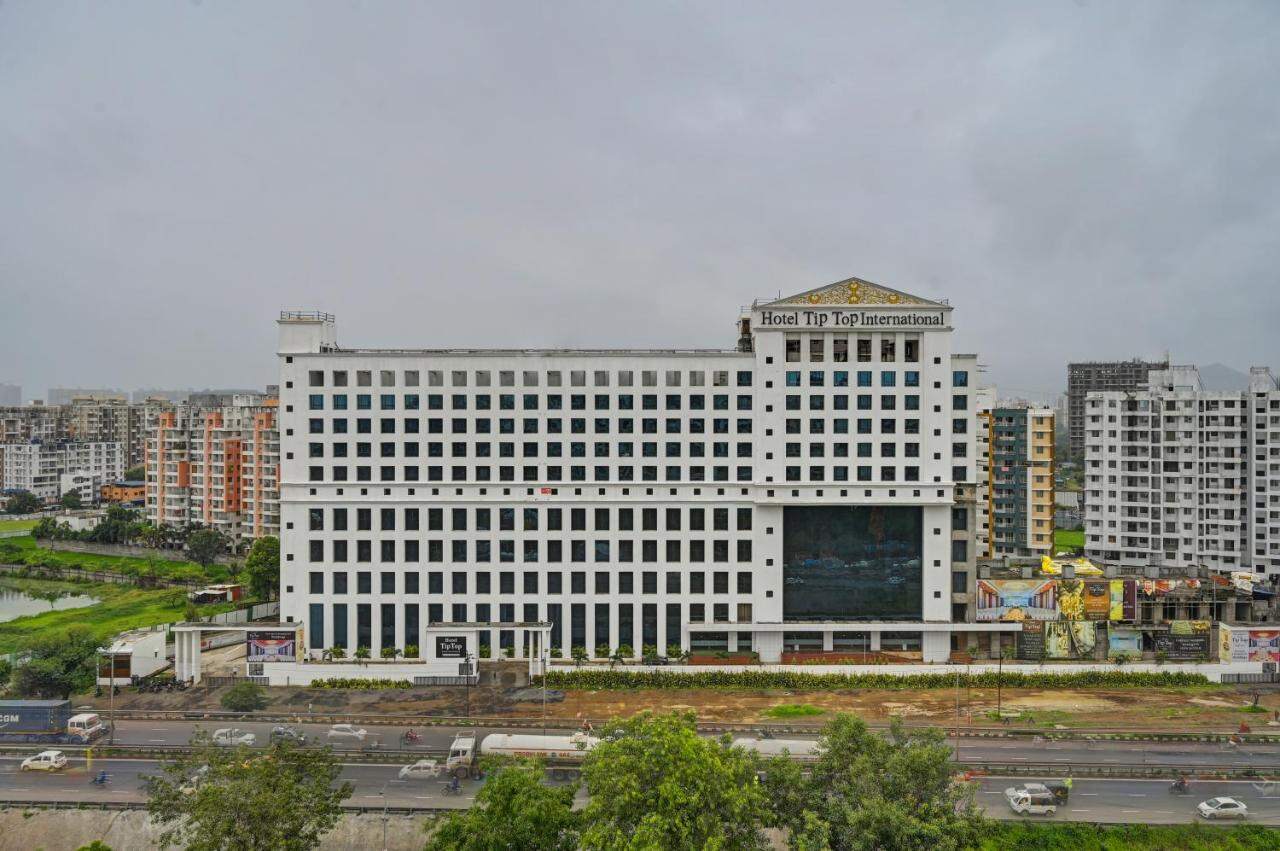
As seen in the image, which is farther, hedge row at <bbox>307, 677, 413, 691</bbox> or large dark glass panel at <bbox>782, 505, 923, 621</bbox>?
large dark glass panel at <bbox>782, 505, 923, 621</bbox>

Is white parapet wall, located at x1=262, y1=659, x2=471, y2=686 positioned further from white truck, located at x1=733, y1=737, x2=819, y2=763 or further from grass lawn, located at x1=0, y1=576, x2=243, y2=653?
white truck, located at x1=733, y1=737, x2=819, y2=763

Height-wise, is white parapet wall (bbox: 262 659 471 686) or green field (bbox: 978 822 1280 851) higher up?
white parapet wall (bbox: 262 659 471 686)

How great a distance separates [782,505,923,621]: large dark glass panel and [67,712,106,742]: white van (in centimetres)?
3749

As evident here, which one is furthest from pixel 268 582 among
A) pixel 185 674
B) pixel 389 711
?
pixel 389 711

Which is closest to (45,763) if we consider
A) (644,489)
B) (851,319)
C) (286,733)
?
(286,733)

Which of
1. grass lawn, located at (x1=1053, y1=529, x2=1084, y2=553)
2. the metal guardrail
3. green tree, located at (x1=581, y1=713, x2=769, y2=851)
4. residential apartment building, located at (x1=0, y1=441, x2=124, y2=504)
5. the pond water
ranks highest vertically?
residential apartment building, located at (x1=0, y1=441, x2=124, y2=504)

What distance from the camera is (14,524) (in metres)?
124

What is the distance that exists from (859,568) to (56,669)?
46227 millimetres

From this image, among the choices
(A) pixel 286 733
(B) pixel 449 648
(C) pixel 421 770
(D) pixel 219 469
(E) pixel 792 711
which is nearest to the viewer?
(C) pixel 421 770

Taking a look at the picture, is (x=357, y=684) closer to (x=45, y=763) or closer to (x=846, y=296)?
(x=45, y=763)

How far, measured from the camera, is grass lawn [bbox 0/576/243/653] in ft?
222

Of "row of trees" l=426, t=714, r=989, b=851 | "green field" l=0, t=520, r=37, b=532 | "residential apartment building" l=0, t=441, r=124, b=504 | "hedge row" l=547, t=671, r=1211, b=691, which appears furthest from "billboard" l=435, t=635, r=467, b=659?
"residential apartment building" l=0, t=441, r=124, b=504

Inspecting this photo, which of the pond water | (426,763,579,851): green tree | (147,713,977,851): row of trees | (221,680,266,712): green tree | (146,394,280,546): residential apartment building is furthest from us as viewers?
(146,394,280,546): residential apartment building

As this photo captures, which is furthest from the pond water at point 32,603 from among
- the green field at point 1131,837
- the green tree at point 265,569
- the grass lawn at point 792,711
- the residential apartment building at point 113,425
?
the green field at point 1131,837
